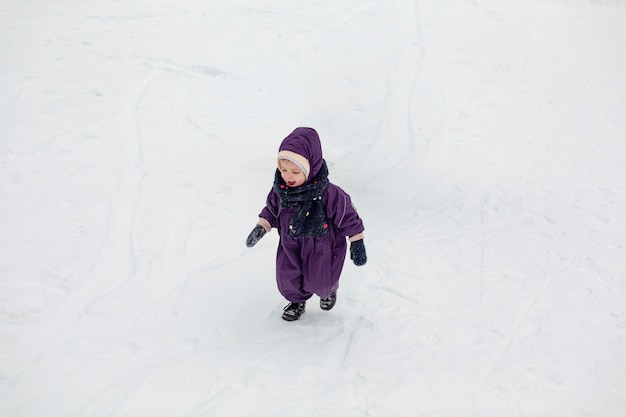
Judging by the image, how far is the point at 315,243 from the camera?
3.59 meters

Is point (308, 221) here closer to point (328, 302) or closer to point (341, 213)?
point (341, 213)

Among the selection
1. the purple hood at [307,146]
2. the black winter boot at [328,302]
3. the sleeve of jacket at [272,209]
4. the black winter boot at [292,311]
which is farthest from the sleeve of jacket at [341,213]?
the black winter boot at [292,311]

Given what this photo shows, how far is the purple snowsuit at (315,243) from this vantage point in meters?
3.51

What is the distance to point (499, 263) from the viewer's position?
15.6ft

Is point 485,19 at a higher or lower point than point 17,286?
higher

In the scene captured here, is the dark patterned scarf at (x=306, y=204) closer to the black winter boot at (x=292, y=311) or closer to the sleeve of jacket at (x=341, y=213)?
the sleeve of jacket at (x=341, y=213)

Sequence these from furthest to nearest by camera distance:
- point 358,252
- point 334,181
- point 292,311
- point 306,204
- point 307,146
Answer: point 334,181
point 292,311
point 358,252
point 306,204
point 307,146

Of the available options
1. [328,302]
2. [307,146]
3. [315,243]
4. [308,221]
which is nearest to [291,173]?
[307,146]

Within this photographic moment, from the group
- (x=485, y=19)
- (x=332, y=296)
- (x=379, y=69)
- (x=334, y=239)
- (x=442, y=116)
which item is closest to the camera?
(x=334, y=239)

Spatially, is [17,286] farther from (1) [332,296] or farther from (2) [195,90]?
(2) [195,90]

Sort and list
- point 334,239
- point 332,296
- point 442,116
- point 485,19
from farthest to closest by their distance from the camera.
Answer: point 485,19 → point 442,116 → point 332,296 → point 334,239

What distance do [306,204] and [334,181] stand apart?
2.66 m

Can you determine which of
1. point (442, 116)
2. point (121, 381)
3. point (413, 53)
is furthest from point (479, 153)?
point (121, 381)

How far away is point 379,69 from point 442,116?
60.0 inches
